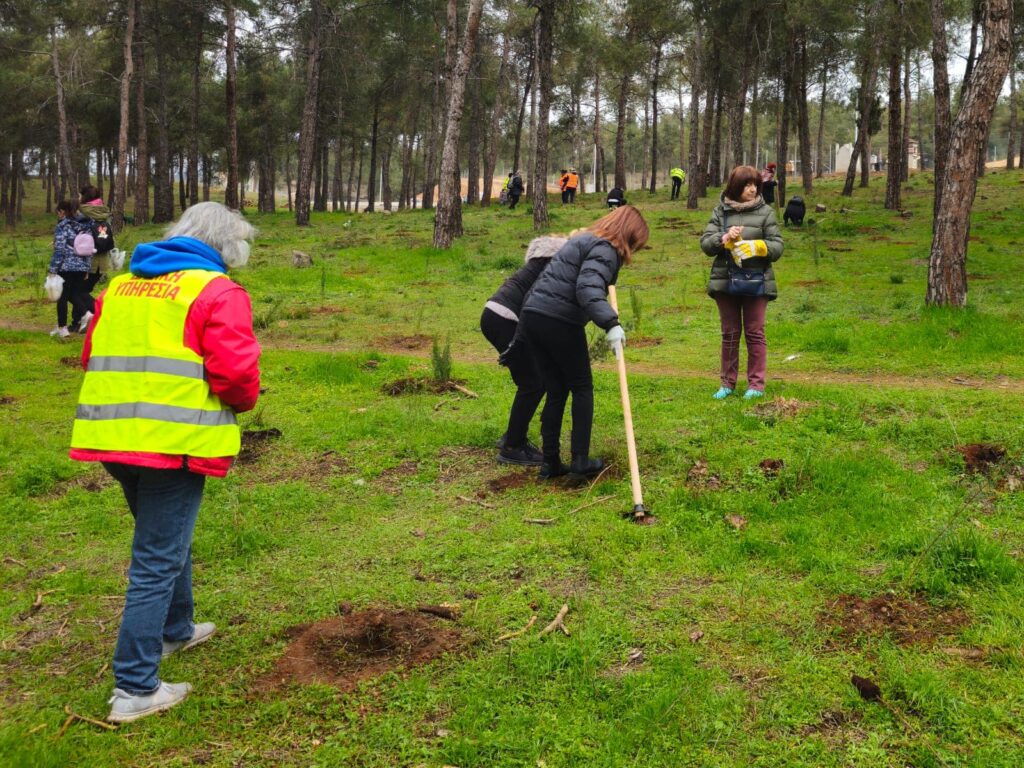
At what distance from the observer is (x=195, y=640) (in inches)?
155

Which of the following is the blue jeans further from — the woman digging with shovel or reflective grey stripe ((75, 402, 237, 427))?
the woman digging with shovel

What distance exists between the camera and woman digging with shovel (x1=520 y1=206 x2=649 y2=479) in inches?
216

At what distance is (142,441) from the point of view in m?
3.23

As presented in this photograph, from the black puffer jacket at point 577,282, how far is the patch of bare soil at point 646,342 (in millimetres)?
5313

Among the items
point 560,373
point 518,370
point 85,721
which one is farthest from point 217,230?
point 518,370

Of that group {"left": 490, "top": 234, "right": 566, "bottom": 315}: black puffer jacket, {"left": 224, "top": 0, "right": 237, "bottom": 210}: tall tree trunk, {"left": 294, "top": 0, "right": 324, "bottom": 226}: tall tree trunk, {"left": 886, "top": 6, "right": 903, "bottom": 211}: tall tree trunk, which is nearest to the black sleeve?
{"left": 490, "top": 234, "right": 566, "bottom": 315}: black puffer jacket

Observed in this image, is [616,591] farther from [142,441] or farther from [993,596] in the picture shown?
[142,441]

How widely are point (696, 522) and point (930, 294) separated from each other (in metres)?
7.31

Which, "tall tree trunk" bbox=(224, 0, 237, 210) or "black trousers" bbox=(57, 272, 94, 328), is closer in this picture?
"black trousers" bbox=(57, 272, 94, 328)

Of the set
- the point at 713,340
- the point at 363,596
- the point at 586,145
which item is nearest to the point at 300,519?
A: the point at 363,596

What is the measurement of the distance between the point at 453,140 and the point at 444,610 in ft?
56.2

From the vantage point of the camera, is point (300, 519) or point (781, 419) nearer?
point (300, 519)

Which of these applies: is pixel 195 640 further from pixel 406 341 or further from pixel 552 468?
pixel 406 341

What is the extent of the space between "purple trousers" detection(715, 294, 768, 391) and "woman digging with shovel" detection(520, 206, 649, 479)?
2152 mm
